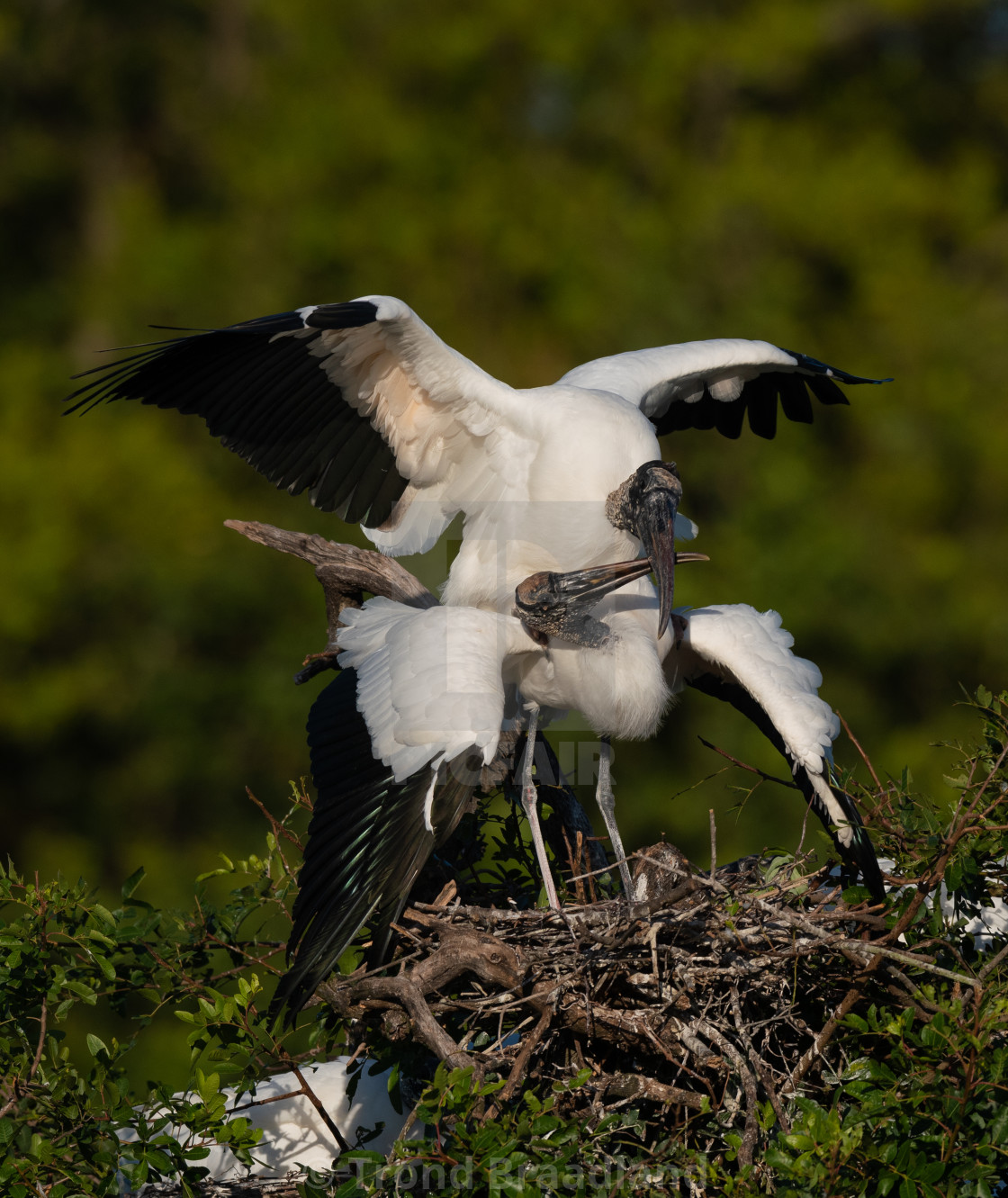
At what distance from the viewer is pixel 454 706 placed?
4.34 m

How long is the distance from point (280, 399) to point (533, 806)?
1.50 metres

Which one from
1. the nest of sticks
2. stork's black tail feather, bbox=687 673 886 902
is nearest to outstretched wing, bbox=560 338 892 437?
stork's black tail feather, bbox=687 673 886 902

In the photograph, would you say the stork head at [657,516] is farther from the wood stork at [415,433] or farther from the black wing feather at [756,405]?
the black wing feather at [756,405]

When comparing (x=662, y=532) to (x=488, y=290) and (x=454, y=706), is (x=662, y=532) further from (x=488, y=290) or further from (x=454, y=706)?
(x=488, y=290)

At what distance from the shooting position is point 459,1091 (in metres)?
3.58

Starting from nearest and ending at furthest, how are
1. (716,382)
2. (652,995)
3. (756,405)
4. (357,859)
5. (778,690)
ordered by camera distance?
(652,995)
(357,859)
(778,690)
(716,382)
(756,405)

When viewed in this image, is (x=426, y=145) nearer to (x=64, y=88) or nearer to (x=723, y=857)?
(x=64, y=88)

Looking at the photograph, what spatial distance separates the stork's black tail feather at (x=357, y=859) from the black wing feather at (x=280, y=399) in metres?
1.07

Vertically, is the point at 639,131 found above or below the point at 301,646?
above

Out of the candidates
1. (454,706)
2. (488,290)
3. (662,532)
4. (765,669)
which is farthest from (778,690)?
(488,290)

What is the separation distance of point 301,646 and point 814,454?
5.78 metres

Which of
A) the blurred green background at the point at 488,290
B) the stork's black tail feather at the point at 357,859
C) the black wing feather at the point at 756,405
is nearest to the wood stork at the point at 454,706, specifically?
the stork's black tail feather at the point at 357,859

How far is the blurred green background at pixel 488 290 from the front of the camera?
1418 centimetres

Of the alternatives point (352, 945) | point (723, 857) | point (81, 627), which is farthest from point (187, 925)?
point (81, 627)
